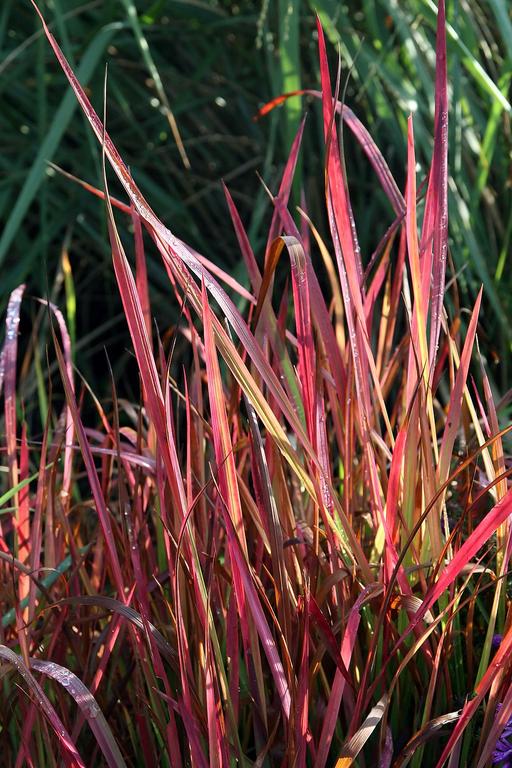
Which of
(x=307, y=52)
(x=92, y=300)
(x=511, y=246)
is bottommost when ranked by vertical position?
(x=511, y=246)

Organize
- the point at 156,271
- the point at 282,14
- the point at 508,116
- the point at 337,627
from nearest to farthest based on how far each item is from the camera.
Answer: the point at 337,627
the point at 282,14
the point at 508,116
the point at 156,271

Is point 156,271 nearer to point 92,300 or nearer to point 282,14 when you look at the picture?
point 92,300

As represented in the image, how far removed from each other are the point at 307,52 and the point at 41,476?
117cm

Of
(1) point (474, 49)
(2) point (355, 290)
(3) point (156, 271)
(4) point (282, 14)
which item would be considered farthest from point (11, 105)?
(2) point (355, 290)

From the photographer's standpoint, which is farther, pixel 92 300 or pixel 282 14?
pixel 92 300

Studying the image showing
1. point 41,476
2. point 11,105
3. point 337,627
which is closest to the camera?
point 337,627

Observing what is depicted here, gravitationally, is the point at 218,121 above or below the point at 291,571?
above

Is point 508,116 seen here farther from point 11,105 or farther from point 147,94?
point 11,105

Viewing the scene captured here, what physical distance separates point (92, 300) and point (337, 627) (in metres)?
1.35

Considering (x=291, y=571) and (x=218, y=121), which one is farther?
(x=218, y=121)

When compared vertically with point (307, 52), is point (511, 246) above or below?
below

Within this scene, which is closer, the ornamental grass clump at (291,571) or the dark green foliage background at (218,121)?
the ornamental grass clump at (291,571)

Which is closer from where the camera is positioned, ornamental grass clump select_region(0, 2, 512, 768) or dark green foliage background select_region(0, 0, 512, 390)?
ornamental grass clump select_region(0, 2, 512, 768)

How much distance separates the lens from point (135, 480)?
2.37 ft
